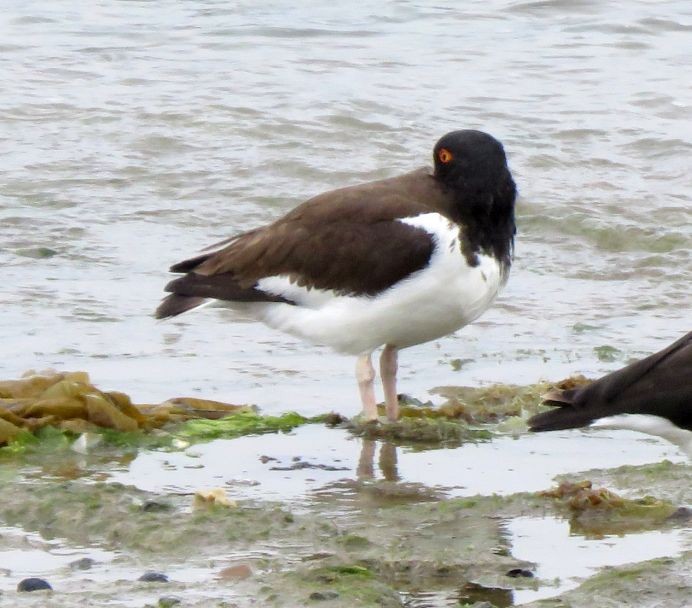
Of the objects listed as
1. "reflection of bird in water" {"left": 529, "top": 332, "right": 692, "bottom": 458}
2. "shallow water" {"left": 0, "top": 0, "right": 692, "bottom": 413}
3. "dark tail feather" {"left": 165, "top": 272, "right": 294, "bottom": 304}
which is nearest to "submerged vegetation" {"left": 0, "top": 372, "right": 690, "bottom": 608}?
"reflection of bird in water" {"left": 529, "top": 332, "right": 692, "bottom": 458}

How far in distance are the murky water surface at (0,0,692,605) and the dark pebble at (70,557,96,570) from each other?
0.07 m

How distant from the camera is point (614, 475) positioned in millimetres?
5602

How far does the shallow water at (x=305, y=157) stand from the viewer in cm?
772

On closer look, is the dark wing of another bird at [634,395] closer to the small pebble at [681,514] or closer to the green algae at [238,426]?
the small pebble at [681,514]

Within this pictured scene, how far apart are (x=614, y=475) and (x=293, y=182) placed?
6242mm

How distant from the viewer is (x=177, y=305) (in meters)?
6.80

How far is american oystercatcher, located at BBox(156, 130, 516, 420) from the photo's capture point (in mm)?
6344

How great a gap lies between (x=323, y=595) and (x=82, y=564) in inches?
30.9

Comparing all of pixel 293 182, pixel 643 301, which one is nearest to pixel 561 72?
pixel 293 182

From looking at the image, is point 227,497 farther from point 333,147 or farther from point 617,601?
point 333,147

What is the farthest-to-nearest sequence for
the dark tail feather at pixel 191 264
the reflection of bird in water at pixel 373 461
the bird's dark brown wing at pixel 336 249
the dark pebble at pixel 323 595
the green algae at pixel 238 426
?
the dark tail feather at pixel 191 264 < the bird's dark brown wing at pixel 336 249 < the green algae at pixel 238 426 < the reflection of bird in water at pixel 373 461 < the dark pebble at pixel 323 595

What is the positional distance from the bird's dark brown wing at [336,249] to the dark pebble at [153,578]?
2.30 metres

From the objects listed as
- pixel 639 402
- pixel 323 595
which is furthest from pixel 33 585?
pixel 639 402

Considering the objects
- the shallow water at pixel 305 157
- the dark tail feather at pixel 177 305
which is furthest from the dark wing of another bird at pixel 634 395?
the dark tail feather at pixel 177 305
